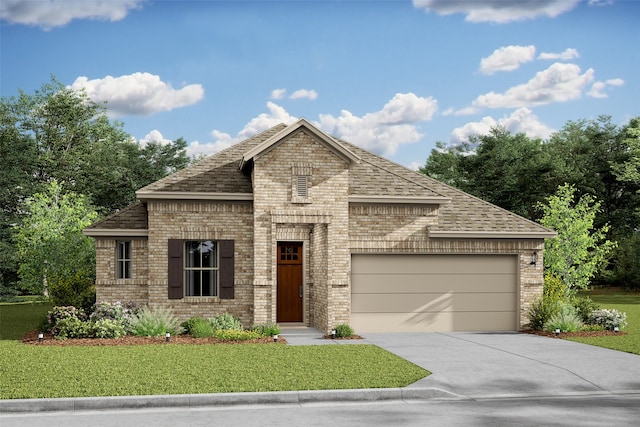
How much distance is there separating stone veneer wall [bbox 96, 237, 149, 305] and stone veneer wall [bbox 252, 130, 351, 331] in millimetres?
3585

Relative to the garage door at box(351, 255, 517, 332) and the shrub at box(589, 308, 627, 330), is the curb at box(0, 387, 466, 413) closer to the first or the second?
the garage door at box(351, 255, 517, 332)

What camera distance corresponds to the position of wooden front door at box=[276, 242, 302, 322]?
22406 millimetres

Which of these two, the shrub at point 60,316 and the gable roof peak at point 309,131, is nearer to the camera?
the shrub at point 60,316

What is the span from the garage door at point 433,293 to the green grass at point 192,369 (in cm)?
409

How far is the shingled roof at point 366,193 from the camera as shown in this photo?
2133cm

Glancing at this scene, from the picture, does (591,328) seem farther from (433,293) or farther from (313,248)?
(313,248)

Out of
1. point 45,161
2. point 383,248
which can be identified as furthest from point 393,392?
point 45,161

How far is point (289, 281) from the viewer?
22.5m

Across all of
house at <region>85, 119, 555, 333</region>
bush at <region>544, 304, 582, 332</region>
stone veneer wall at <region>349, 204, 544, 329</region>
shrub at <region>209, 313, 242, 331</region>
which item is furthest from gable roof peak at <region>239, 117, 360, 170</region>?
bush at <region>544, 304, 582, 332</region>

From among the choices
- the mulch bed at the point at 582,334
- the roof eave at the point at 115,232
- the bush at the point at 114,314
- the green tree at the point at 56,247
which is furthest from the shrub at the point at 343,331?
the green tree at the point at 56,247

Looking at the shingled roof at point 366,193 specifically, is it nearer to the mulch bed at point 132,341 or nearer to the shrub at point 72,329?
the shrub at point 72,329

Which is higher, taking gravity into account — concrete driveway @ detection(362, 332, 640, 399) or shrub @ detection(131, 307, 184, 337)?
shrub @ detection(131, 307, 184, 337)

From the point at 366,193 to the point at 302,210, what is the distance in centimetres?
212

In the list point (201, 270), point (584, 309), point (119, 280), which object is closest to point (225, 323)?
point (201, 270)
